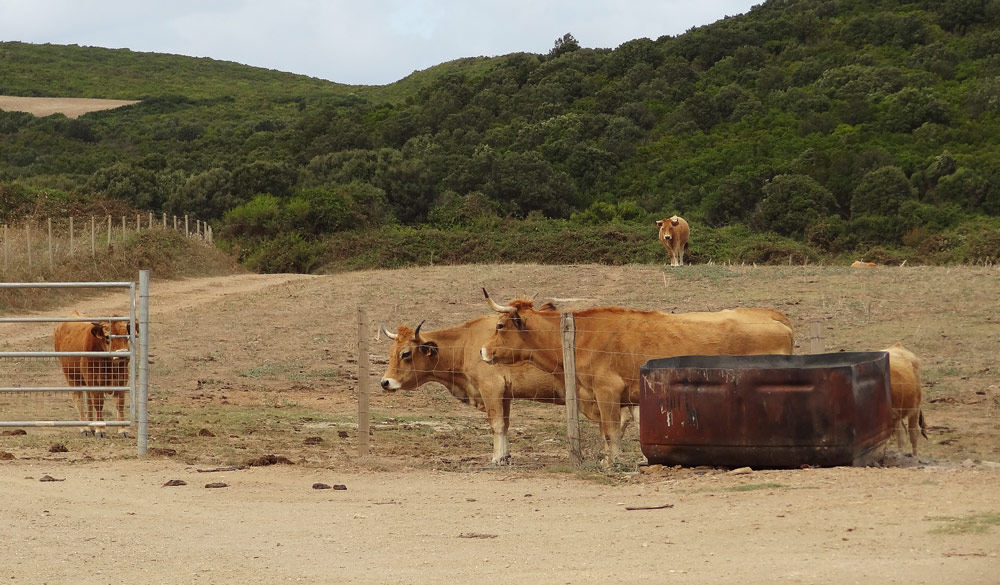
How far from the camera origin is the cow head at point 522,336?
12.5 meters

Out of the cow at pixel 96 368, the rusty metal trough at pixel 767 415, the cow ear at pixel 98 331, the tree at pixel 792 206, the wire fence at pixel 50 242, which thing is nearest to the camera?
the rusty metal trough at pixel 767 415

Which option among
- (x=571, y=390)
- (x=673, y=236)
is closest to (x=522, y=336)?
(x=571, y=390)

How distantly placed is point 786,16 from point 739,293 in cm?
5138

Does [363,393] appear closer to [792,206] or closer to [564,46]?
[792,206]

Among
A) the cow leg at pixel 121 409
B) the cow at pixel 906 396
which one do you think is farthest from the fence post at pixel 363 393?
the cow at pixel 906 396

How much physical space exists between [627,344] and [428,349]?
95.8 inches

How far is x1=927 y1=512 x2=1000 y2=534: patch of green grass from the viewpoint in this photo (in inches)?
268

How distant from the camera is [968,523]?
697cm

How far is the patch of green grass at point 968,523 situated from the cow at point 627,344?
4581mm

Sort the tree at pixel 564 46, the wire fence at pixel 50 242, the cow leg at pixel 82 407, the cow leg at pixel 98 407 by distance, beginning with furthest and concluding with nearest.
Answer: the tree at pixel 564 46
the wire fence at pixel 50 242
the cow leg at pixel 82 407
the cow leg at pixel 98 407

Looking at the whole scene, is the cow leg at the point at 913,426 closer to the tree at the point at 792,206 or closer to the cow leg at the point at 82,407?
the cow leg at the point at 82,407

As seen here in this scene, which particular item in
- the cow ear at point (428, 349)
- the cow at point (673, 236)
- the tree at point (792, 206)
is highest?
the tree at point (792, 206)

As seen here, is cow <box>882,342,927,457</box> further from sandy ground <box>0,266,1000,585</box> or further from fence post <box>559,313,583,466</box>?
fence post <box>559,313,583,466</box>

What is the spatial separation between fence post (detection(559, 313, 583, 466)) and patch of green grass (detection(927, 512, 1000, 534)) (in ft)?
12.9
